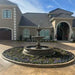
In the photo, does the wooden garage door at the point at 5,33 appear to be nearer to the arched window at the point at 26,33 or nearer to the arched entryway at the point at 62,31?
the arched window at the point at 26,33

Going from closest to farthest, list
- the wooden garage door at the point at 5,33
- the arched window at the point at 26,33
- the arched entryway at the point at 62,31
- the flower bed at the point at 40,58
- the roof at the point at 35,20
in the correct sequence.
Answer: the flower bed at the point at 40,58 < the wooden garage door at the point at 5,33 < the arched window at the point at 26,33 < the roof at the point at 35,20 < the arched entryway at the point at 62,31

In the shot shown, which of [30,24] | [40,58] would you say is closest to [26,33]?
[30,24]

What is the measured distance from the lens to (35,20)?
66.4ft

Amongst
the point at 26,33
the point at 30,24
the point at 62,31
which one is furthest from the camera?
the point at 62,31

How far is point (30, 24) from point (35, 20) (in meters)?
2.21

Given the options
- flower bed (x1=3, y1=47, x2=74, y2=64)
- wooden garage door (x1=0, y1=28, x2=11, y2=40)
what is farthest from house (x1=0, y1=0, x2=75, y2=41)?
A: flower bed (x1=3, y1=47, x2=74, y2=64)

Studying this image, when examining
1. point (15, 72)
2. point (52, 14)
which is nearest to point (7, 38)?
point (52, 14)

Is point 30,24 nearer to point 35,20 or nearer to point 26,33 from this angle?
point 35,20

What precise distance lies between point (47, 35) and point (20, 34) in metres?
6.10

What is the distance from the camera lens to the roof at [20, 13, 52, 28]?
61.9 feet

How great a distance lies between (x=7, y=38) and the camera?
17.1m

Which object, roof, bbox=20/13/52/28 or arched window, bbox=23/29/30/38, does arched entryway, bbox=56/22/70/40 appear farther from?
arched window, bbox=23/29/30/38

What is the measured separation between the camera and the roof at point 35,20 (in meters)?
18.9

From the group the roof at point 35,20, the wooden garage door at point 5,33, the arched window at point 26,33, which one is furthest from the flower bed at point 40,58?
the roof at point 35,20
